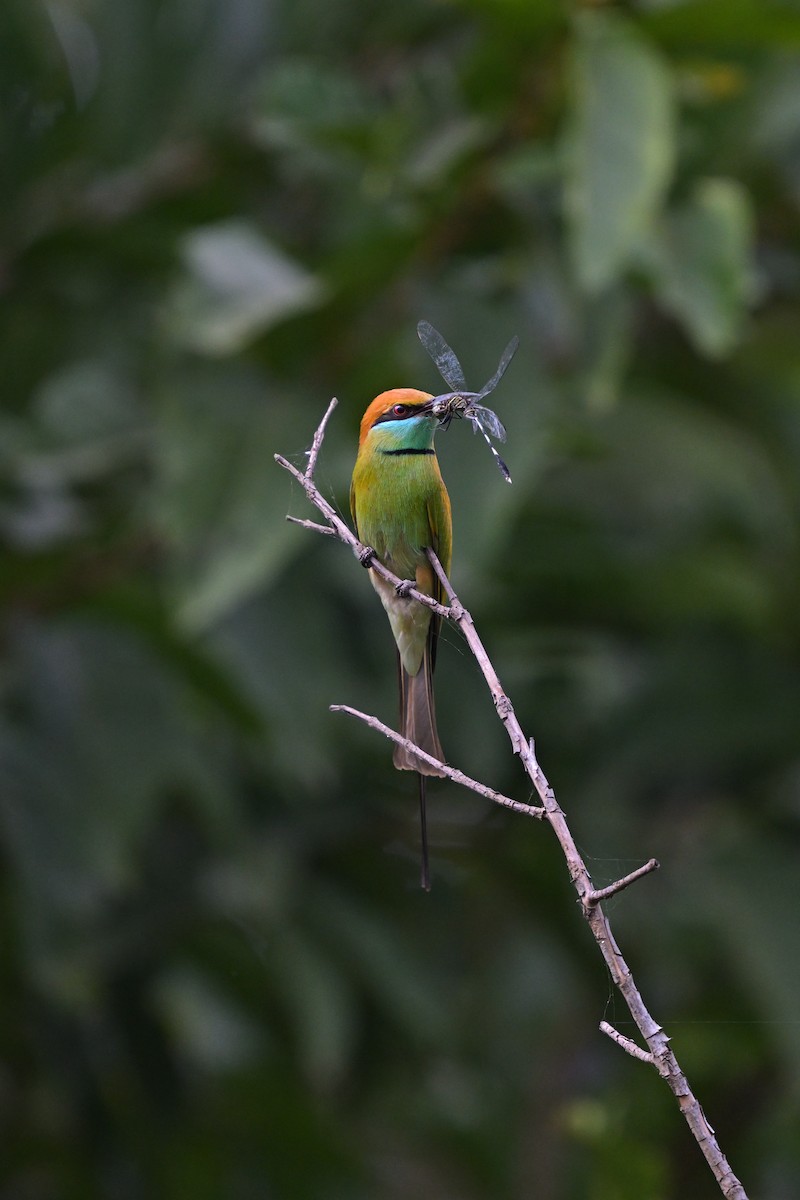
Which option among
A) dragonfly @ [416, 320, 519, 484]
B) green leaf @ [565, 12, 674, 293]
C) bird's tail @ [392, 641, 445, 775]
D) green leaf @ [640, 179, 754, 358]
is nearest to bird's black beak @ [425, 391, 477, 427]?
dragonfly @ [416, 320, 519, 484]

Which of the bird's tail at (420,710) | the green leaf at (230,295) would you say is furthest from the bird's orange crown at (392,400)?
the green leaf at (230,295)

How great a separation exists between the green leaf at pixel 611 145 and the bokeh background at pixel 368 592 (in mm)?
12

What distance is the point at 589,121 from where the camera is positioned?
2.30m

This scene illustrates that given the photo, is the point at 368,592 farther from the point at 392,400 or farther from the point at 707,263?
the point at 392,400

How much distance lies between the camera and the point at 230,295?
2.42 metres

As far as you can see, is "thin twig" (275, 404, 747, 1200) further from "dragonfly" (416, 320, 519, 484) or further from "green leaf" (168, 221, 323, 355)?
"green leaf" (168, 221, 323, 355)

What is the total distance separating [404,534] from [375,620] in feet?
5.09

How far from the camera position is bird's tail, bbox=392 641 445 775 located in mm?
1422

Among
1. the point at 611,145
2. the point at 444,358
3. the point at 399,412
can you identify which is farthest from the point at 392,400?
the point at 611,145

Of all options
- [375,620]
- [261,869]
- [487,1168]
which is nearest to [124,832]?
[261,869]

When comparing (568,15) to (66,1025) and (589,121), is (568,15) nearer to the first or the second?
(589,121)

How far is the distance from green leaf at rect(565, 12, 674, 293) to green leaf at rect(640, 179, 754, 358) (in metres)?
0.14

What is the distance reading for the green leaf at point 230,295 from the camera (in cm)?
239

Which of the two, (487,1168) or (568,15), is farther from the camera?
(487,1168)
